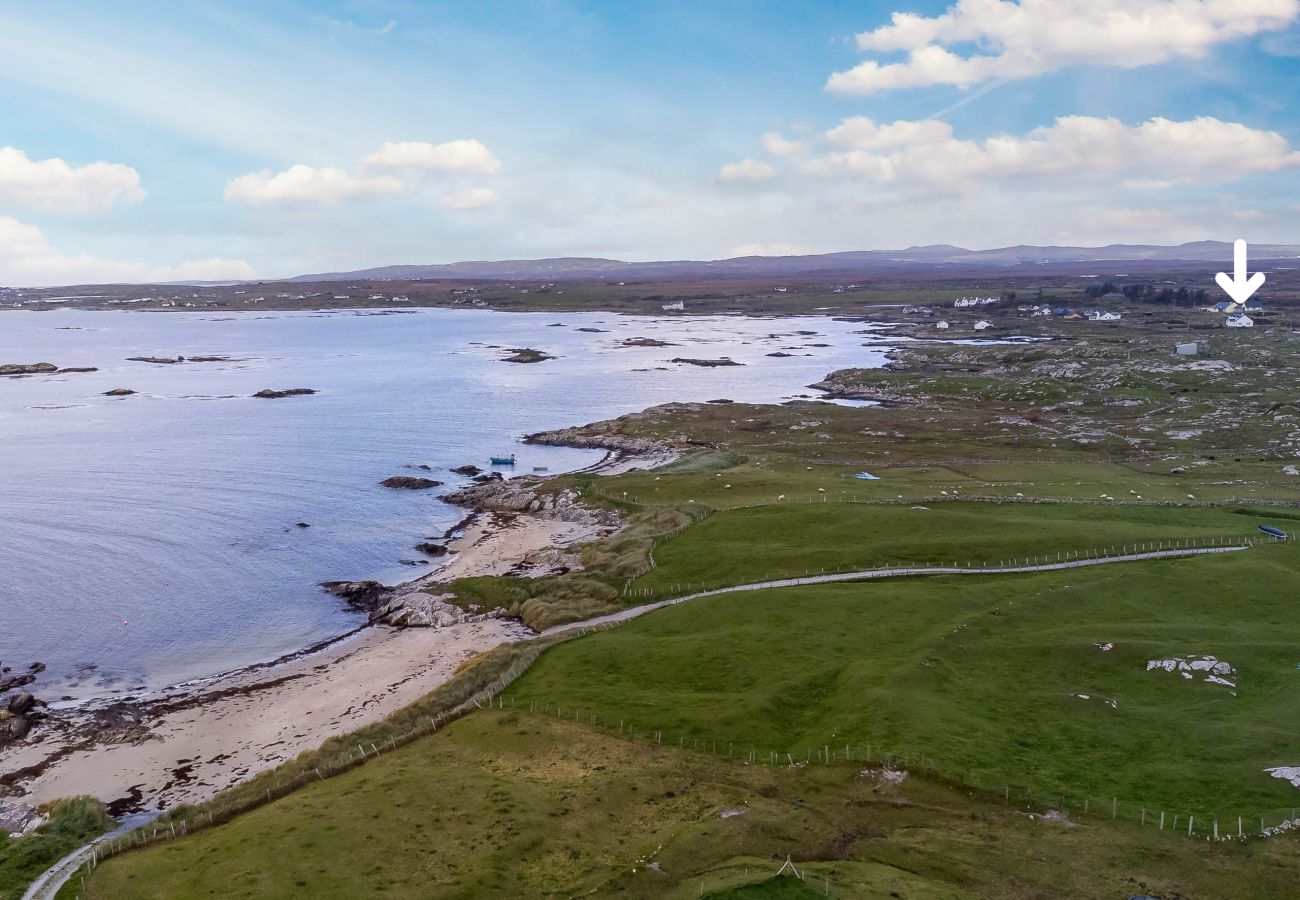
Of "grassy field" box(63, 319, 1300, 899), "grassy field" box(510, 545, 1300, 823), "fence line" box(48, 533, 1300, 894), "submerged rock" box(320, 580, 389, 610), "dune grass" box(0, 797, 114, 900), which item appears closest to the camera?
"grassy field" box(63, 319, 1300, 899)

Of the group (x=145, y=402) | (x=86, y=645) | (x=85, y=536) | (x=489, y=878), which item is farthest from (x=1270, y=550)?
(x=145, y=402)

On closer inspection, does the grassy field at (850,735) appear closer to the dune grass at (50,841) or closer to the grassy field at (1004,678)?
the grassy field at (1004,678)

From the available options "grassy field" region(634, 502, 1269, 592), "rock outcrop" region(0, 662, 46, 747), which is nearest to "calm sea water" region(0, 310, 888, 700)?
"rock outcrop" region(0, 662, 46, 747)

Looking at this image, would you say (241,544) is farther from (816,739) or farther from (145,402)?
(145,402)

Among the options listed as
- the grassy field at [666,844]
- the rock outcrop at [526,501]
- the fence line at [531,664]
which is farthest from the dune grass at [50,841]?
the rock outcrop at [526,501]

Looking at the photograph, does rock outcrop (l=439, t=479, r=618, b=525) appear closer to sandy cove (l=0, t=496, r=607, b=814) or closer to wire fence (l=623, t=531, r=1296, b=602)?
wire fence (l=623, t=531, r=1296, b=602)

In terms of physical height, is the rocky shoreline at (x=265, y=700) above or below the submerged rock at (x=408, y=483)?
below

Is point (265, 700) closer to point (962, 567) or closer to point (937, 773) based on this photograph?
point (937, 773)
